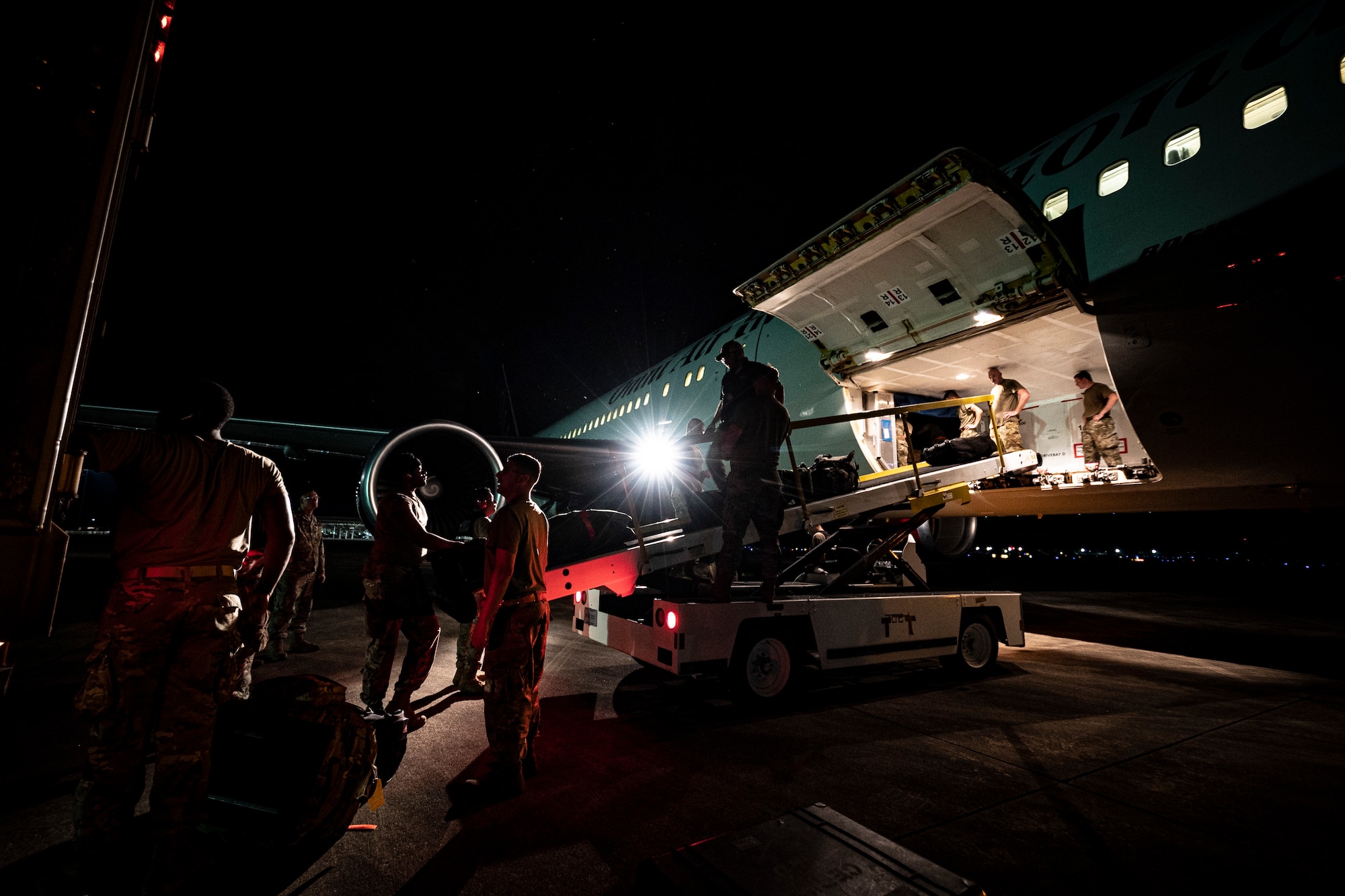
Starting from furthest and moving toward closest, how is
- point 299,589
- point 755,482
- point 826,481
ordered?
1. point 299,589
2. point 826,481
3. point 755,482

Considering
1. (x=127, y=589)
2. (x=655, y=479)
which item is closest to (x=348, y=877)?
(x=127, y=589)

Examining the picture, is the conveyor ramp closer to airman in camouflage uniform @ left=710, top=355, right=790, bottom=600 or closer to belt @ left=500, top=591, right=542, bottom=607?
airman in camouflage uniform @ left=710, top=355, right=790, bottom=600

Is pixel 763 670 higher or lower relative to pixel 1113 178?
lower

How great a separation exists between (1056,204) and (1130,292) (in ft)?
5.18

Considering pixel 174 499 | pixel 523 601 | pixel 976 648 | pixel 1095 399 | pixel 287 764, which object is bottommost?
pixel 976 648

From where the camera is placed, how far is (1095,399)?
7062 millimetres

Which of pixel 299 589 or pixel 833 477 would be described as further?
pixel 299 589

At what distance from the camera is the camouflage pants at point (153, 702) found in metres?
2.00

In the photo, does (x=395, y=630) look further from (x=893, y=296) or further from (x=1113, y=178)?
(x=1113, y=178)

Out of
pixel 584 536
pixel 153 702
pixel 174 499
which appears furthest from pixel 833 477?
pixel 153 702

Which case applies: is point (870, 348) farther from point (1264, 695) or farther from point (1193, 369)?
point (1264, 695)

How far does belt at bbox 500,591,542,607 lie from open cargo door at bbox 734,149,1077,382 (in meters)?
5.48

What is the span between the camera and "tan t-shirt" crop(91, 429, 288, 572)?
2191mm

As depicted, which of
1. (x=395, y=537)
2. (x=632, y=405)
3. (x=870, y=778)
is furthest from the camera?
(x=632, y=405)
